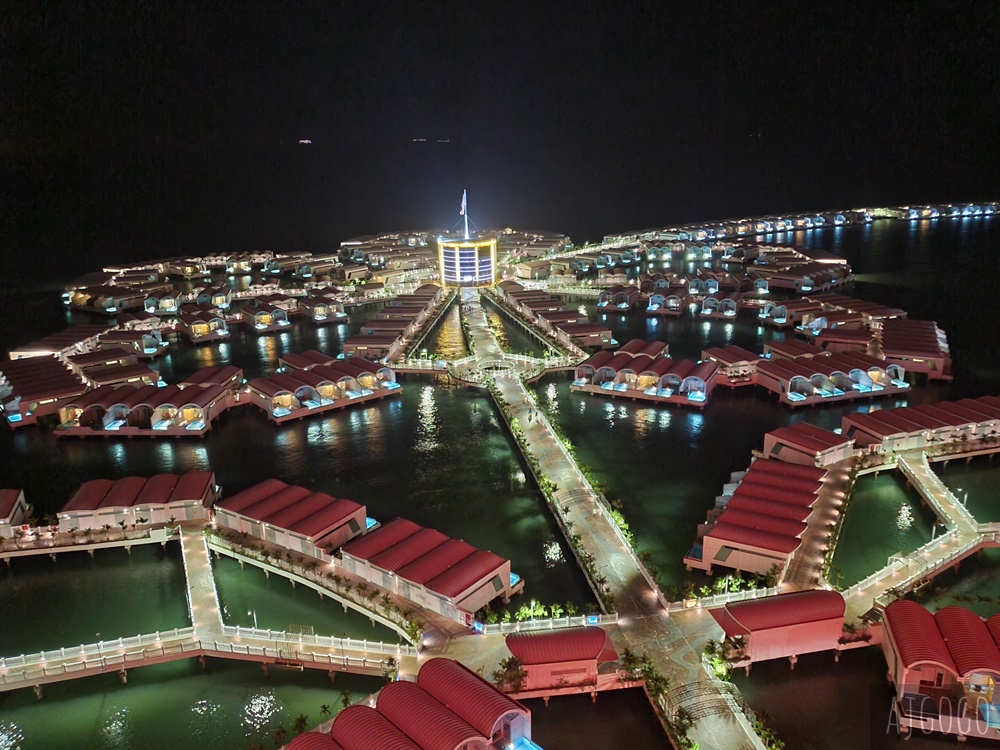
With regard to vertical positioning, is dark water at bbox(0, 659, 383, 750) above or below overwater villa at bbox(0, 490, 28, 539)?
below

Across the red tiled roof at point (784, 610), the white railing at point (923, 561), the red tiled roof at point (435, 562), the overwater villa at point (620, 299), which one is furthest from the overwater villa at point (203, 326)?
the white railing at point (923, 561)

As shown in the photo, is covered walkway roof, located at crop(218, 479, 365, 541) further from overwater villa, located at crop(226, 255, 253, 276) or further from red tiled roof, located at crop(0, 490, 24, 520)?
overwater villa, located at crop(226, 255, 253, 276)

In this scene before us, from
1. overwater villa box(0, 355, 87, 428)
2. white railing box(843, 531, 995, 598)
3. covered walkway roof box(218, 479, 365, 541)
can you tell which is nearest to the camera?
white railing box(843, 531, 995, 598)

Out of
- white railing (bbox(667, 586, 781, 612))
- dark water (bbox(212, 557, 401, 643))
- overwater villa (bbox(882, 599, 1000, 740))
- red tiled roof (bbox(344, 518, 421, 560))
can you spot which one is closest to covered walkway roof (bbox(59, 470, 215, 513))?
dark water (bbox(212, 557, 401, 643))

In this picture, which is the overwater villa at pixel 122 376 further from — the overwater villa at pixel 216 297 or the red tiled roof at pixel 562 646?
the red tiled roof at pixel 562 646

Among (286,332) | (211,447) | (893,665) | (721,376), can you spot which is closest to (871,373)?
(721,376)

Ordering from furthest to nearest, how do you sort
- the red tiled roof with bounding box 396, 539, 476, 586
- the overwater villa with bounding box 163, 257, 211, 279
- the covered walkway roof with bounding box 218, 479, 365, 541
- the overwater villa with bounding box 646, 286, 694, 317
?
the overwater villa with bounding box 163, 257, 211, 279 → the overwater villa with bounding box 646, 286, 694, 317 → the covered walkway roof with bounding box 218, 479, 365, 541 → the red tiled roof with bounding box 396, 539, 476, 586

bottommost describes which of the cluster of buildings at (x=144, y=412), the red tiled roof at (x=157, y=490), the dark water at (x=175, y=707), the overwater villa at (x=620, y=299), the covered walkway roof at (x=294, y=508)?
the dark water at (x=175, y=707)

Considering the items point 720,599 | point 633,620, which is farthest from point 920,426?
point 633,620
